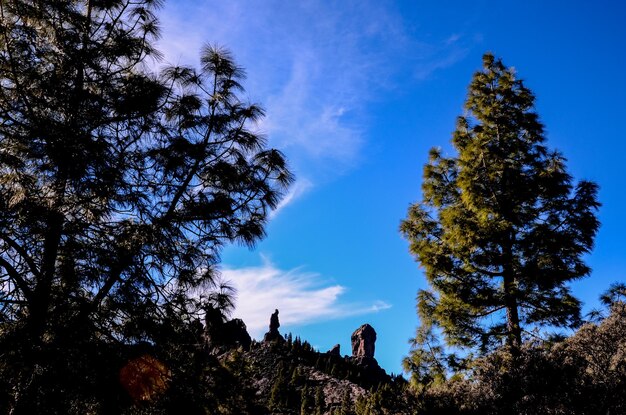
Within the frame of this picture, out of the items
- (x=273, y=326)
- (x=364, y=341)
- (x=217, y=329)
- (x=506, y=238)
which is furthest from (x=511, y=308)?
(x=364, y=341)

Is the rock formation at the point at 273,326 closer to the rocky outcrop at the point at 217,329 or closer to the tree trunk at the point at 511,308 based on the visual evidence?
the tree trunk at the point at 511,308

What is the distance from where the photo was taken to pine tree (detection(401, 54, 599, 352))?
11.0 m

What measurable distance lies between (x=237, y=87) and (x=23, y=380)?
578cm

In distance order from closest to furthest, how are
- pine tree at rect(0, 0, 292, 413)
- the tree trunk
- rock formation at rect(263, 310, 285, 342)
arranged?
pine tree at rect(0, 0, 292, 413) < the tree trunk < rock formation at rect(263, 310, 285, 342)

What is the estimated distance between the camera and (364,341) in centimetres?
8725

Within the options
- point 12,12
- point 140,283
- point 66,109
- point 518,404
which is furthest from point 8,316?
point 518,404

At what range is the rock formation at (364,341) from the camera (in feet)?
283

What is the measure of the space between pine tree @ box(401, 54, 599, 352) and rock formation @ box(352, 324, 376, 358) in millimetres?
78253

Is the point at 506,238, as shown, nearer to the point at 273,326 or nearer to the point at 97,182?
the point at 97,182

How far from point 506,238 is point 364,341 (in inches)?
3191

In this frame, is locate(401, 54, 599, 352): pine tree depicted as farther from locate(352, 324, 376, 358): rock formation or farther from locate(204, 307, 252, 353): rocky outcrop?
locate(352, 324, 376, 358): rock formation

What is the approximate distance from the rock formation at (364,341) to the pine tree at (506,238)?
78.3m

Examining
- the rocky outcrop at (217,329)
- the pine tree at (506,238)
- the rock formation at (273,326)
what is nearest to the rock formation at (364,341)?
the rock formation at (273,326)

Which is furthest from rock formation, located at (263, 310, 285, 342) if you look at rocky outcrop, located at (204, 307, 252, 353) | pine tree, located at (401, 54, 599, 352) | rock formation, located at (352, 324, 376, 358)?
rocky outcrop, located at (204, 307, 252, 353)
